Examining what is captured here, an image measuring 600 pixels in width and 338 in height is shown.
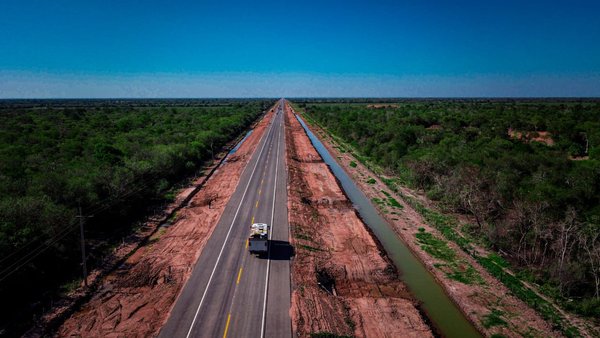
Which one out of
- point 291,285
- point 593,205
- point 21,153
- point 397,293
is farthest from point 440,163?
point 21,153

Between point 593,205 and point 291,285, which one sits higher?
point 593,205

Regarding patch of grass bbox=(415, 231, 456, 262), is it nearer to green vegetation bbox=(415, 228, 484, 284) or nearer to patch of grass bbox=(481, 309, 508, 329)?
green vegetation bbox=(415, 228, 484, 284)

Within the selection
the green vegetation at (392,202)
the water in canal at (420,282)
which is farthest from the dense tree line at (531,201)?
the water in canal at (420,282)

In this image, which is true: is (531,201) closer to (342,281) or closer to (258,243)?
Result: (342,281)

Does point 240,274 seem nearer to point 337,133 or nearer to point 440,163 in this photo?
point 440,163

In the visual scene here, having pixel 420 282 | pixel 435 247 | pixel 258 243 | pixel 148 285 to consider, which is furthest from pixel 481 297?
pixel 148 285

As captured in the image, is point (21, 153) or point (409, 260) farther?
point (21, 153)
